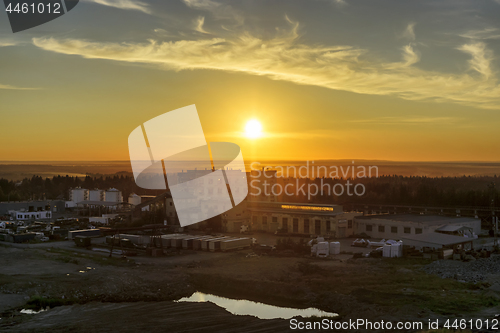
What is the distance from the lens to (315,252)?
104 feet

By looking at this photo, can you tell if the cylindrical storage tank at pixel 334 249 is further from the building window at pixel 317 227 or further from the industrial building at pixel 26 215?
the industrial building at pixel 26 215

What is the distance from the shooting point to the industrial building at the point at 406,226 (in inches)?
1516

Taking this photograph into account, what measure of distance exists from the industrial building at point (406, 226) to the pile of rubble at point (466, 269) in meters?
9.49

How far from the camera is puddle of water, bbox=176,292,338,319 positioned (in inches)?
795

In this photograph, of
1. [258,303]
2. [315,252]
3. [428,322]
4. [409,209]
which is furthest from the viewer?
[409,209]

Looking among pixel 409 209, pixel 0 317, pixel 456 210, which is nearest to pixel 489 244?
pixel 456 210

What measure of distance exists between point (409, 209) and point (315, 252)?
3481cm

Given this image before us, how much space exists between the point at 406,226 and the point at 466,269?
524 inches

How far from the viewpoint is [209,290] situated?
2441cm

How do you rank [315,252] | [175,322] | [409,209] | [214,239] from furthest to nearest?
[409,209] < [214,239] < [315,252] < [175,322]

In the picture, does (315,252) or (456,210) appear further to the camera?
(456,210)

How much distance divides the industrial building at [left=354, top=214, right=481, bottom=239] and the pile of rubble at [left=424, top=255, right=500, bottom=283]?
9.49 meters

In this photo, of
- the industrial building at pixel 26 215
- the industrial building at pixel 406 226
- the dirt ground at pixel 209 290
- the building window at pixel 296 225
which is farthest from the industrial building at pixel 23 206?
the industrial building at pixel 406 226

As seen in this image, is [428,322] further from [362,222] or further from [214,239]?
[362,222]
